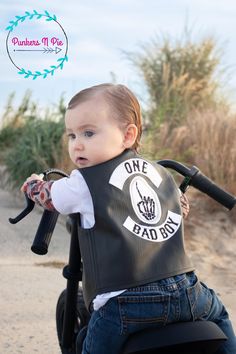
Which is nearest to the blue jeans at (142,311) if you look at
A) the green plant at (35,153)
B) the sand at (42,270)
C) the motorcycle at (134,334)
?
the motorcycle at (134,334)

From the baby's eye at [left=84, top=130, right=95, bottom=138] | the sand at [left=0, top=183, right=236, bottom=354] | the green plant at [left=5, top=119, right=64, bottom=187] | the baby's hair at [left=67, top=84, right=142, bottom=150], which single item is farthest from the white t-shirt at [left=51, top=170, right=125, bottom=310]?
the green plant at [left=5, top=119, right=64, bottom=187]

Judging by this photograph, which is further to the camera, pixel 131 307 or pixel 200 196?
pixel 200 196

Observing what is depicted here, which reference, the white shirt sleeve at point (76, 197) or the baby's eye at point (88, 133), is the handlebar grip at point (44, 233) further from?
the baby's eye at point (88, 133)

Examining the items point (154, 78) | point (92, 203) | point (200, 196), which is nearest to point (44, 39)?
point (92, 203)

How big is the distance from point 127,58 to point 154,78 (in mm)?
575

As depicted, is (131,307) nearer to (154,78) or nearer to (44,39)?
(44,39)

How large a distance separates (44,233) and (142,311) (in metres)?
0.49

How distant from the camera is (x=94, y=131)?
206 centimetres

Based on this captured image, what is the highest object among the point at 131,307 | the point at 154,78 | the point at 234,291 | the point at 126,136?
the point at 126,136

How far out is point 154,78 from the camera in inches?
419

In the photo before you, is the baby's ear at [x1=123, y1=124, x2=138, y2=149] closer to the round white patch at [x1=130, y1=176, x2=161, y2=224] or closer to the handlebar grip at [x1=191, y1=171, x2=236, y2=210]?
the round white patch at [x1=130, y1=176, x2=161, y2=224]

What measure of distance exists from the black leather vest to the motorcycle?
135 millimetres

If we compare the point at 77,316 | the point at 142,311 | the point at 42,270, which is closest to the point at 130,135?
the point at 142,311

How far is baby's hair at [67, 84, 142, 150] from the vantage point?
209cm
